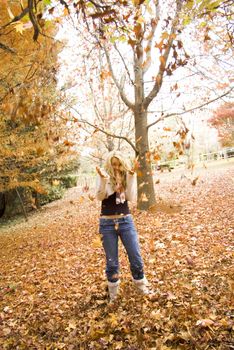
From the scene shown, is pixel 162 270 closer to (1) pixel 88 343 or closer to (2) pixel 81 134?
(1) pixel 88 343

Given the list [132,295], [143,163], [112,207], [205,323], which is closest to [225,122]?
[143,163]

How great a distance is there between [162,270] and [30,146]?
751 cm

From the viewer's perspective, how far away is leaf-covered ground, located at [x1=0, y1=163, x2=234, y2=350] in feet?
10.9

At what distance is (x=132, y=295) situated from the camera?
4.20 metres

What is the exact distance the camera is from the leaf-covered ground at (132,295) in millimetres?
3312

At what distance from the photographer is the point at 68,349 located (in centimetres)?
340

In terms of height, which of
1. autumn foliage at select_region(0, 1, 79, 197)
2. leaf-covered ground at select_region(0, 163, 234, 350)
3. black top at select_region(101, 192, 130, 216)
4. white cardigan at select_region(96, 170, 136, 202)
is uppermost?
autumn foliage at select_region(0, 1, 79, 197)

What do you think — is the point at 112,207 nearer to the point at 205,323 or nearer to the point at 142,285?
the point at 142,285

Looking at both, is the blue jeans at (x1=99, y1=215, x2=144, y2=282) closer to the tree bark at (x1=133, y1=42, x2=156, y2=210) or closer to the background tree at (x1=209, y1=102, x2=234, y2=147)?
the tree bark at (x1=133, y1=42, x2=156, y2=210)

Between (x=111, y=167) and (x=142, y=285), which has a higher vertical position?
(x=111, y=167)

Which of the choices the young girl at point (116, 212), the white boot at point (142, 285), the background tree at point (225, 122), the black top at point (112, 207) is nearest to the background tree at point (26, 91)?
the young girl at point (116, 212)

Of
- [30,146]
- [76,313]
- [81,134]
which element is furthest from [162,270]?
[81,134]

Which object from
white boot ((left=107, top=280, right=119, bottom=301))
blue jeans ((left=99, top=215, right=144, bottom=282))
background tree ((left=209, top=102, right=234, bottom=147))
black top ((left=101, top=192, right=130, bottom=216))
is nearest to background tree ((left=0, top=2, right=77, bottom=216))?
black top ((left=101, top=192, right=130, bottom=216))

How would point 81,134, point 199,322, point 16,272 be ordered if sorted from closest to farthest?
point 199,322 → point 16,272 → point 81,134
